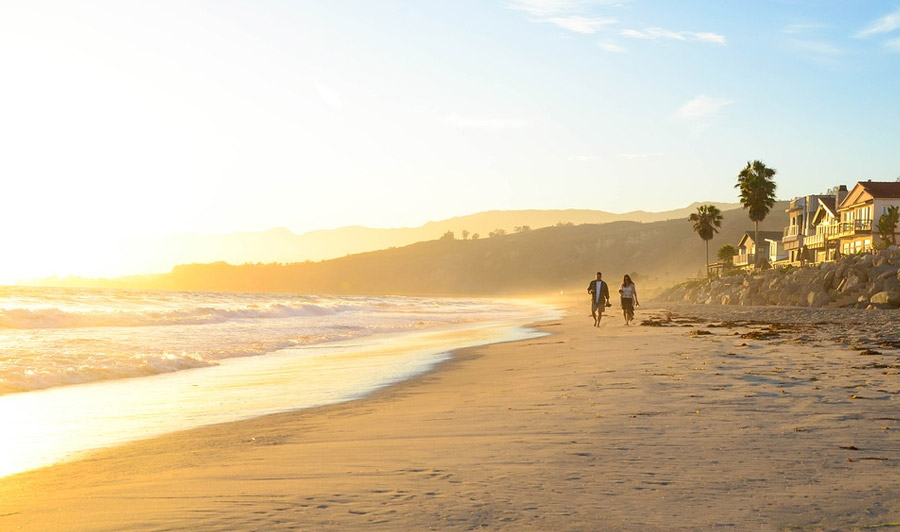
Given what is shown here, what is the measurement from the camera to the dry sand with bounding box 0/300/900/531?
179 inches

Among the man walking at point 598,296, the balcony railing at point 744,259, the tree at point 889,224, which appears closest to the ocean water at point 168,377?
the man walking at point 598,296

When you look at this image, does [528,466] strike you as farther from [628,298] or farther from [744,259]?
[744,259]

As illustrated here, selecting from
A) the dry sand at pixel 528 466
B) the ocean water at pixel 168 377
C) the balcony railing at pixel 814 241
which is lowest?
the ocean water at pixel 168 377

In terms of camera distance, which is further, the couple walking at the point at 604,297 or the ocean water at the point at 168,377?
the couple walking at the point at 604,297

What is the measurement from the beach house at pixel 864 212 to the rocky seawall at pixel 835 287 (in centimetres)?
1038

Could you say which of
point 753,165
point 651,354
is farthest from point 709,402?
point 753,165

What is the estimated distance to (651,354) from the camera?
15.2 meters

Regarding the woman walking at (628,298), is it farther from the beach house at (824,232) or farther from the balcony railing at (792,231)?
the balcony railing at (792,231)

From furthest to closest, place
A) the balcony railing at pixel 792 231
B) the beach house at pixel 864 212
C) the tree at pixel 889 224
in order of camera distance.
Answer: the balcony railing at pixel 792 231 < the beach house at pixel 864 212 < the tree at pixel 889 224

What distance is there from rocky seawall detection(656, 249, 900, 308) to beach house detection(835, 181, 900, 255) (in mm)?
10384

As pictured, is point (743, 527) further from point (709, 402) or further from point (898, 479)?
point (709, 402)

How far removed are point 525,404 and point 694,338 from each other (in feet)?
38.8

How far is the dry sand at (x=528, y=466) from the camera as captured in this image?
14.9 ft

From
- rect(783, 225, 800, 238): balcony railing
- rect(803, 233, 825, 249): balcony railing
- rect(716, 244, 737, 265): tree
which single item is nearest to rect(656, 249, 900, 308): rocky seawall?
rect(803, 233, 825, 249): balcony railing
